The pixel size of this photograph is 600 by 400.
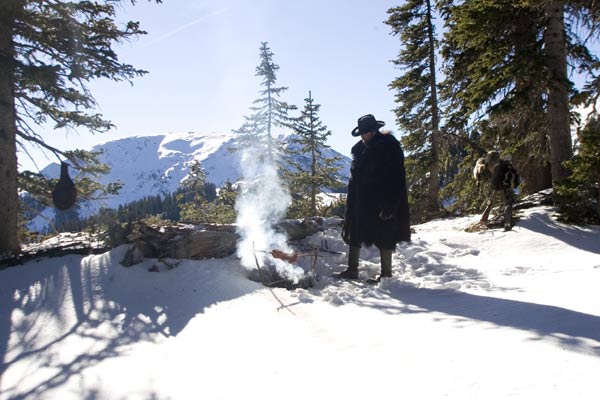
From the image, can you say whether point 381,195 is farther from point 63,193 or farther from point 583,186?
point 63,193

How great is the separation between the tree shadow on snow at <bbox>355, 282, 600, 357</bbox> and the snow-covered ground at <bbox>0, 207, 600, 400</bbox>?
15mm

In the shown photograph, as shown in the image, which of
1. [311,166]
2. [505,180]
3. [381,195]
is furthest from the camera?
[311,166]

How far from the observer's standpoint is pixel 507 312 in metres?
3.00

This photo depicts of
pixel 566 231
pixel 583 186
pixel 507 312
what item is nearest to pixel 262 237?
pixel 507 312

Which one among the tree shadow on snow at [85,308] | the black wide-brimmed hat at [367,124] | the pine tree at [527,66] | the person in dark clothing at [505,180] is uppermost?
the pine tree at [527,66]

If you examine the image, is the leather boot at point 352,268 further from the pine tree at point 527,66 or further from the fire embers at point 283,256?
the pine tree at point 527,66

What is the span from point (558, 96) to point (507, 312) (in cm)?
703

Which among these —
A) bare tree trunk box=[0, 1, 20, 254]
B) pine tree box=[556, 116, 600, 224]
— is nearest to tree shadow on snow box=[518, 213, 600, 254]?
pine tree box=[556, 116, 600, 224]

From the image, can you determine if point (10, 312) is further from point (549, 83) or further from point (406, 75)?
point (406, 75)

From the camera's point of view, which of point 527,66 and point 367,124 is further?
point 527,66

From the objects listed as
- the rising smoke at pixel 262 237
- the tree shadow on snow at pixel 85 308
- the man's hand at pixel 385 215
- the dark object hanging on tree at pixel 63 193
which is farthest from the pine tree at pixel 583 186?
the dark object hanging on tree at pixel 63 193

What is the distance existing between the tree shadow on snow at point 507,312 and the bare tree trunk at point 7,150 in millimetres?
6778

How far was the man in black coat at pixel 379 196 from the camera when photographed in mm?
4988

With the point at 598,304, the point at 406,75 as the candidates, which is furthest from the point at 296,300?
the point at 406,75
